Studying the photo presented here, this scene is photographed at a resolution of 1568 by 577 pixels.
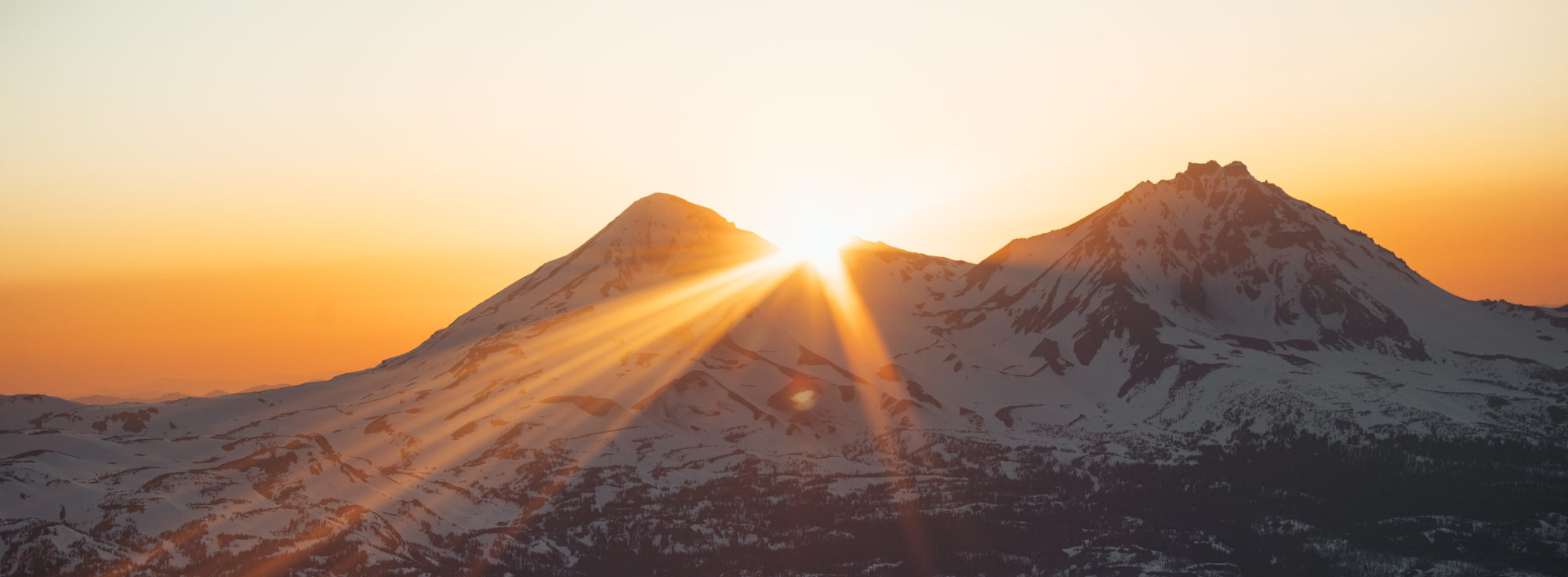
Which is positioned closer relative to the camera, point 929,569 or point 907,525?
point 929,569

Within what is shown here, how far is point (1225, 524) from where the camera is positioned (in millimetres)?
188875

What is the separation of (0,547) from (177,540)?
58.1ft

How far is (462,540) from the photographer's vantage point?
16662cm

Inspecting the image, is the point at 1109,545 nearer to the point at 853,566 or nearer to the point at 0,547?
the point at 853,566

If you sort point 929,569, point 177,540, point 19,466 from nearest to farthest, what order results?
point 177,540 < point 19,466 < point 929,569

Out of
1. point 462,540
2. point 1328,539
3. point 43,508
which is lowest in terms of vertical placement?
point 1328,539

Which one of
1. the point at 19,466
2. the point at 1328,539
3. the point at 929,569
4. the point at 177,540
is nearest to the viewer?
the point at 177,540

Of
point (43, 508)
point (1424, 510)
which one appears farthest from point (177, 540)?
point (1424, 510)

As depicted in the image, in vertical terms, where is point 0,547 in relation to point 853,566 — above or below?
above

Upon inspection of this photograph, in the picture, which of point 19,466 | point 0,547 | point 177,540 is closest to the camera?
point 0,547

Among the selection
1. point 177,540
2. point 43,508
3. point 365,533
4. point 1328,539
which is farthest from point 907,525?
point 43,508

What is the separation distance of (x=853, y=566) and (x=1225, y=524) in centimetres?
6523

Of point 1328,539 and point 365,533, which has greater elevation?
point 365,533

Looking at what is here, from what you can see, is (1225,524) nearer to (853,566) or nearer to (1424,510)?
(1424,510)
